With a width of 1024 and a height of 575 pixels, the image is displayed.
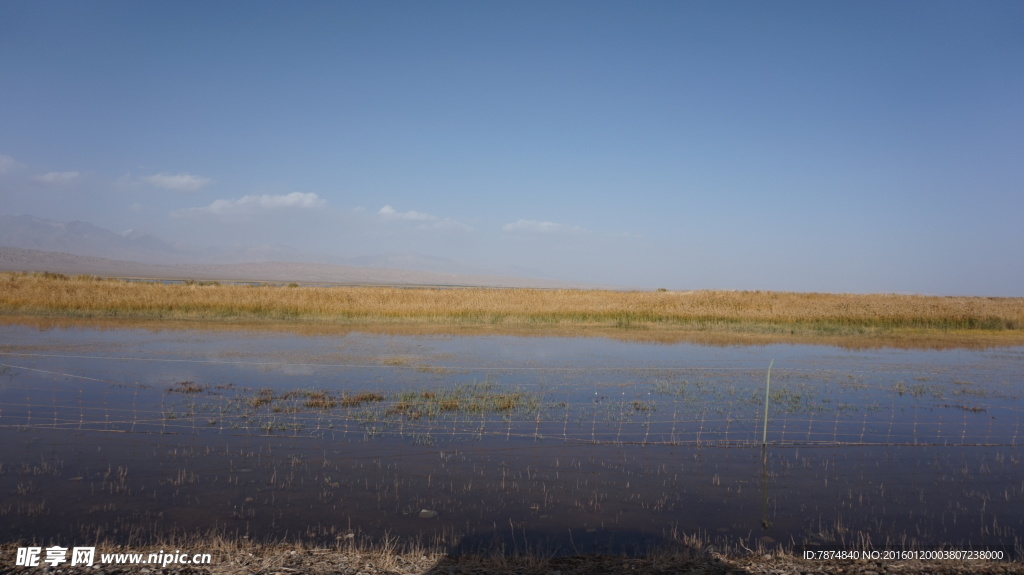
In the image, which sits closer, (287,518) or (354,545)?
(354,545)

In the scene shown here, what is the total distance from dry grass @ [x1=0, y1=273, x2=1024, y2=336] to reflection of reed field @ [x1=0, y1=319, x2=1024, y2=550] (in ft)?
44.8

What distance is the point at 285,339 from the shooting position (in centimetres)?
2375

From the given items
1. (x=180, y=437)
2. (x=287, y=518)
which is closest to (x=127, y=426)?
(x=180, y=437)

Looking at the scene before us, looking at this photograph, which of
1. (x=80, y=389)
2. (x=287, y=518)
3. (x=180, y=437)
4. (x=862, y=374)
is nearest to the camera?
(x=287, y=518)

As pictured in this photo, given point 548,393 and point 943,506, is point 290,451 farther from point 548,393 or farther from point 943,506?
point 943,506

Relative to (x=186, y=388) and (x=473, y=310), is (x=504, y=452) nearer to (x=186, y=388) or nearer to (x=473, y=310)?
(x=186, y=388)

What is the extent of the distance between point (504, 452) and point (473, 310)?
24.7 metres

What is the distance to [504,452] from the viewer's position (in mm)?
9680

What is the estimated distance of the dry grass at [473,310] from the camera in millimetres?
31203

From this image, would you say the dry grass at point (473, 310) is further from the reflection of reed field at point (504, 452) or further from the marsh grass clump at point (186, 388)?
the marsh grass clump at point (186, 388)

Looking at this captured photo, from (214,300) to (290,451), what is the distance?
28.4 meters

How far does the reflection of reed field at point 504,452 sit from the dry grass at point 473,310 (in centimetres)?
1364

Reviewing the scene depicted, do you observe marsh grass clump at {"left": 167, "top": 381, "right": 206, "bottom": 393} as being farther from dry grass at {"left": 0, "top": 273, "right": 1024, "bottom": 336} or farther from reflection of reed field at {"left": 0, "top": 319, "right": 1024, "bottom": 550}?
dry grass at {"left": 0, "top": 273, "right": 1024, "bottom": 336}

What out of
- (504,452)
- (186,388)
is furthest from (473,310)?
(504,452)
